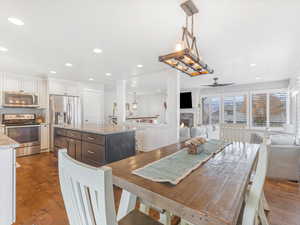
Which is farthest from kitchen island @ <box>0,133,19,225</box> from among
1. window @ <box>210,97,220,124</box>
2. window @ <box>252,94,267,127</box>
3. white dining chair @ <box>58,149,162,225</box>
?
window @ <box>252,94,267,127</box>

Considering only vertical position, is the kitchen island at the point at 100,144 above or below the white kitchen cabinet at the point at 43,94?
below

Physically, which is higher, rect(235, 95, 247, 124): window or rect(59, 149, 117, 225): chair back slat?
rect(235, 95, 247, 124): window

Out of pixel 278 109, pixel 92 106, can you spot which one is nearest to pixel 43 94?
pixel 92 106

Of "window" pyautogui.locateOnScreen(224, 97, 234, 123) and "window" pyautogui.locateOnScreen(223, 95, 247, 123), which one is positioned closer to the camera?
"window" pyautogui.locateOnScreen(223, 95, 247, 123)

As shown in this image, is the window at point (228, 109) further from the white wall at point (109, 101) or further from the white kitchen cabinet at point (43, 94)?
the white kitchen cabinet at point (43, 94)

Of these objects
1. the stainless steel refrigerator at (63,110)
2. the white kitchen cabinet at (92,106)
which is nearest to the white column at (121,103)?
the white kitchen cabinet at (92,106)

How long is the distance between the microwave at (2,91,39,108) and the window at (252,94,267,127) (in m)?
8.11

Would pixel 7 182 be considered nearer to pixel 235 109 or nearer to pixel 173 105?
pixel 173 105

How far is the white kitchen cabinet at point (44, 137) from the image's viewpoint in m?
4.63

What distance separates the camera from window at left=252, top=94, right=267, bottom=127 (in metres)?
5.98

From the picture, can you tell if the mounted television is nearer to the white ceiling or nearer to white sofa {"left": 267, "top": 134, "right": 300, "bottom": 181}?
the white ceiling

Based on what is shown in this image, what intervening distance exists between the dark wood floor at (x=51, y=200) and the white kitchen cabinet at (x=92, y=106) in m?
2.89

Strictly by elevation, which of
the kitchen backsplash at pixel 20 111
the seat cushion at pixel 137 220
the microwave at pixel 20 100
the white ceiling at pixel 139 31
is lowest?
the seat cushion at pixel 137 220

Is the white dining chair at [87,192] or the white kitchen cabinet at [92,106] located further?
the white kitchen cabinet at [92,106]
